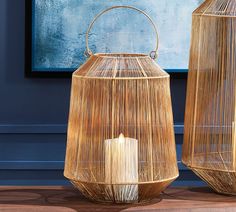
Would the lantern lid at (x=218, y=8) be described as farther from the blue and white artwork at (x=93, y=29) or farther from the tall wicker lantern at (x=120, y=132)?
the blue and white artwork at (x=93, y=29)

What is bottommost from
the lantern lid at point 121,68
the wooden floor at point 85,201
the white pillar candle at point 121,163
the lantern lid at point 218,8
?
the wooden floor at point 85,201

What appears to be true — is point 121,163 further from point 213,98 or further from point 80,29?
point 80,29

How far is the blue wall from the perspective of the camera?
135 cm

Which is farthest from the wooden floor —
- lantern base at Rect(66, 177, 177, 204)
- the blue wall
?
the blue wall

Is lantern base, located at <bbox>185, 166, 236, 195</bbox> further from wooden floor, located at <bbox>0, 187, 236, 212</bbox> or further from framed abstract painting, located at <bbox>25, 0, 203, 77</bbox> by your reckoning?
framed abstract painting, located at <bbox>25, 0, 203, 77</bbox>

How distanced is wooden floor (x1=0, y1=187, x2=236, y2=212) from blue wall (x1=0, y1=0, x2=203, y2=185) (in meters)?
0.48

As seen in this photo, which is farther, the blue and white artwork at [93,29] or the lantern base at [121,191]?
the blue and white artwork at [93,29]

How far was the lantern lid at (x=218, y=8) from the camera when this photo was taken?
84 cm

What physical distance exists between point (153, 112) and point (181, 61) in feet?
1.96

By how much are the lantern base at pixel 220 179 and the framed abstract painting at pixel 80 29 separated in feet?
1.80

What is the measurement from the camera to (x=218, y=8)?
2.78ft

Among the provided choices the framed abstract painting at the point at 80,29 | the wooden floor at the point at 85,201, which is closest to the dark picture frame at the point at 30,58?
the framed abstract painting at the point at 80,29

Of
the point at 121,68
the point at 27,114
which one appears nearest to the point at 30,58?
the point at 27,114

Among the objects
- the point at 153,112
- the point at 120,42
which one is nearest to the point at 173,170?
the point at 153,112
